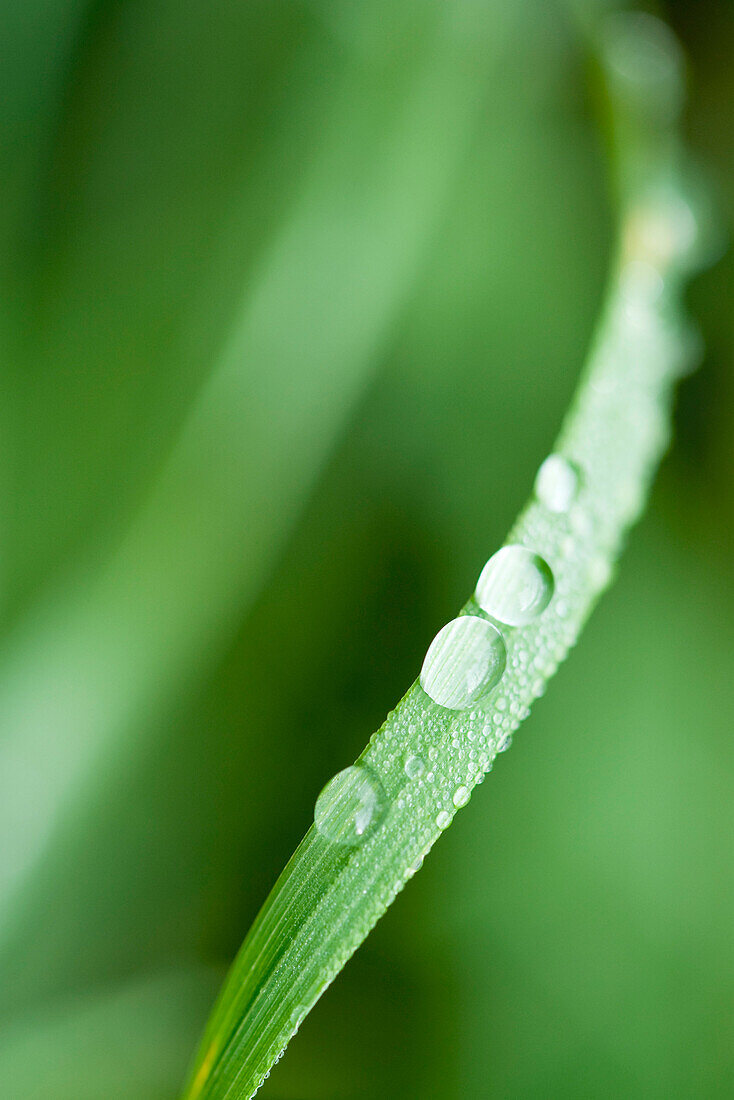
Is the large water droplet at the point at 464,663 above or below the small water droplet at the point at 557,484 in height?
below

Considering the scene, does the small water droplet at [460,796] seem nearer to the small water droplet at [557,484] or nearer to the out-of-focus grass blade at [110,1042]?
the small water droplet at [557,484]

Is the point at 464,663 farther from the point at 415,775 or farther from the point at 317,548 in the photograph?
the point at 317,548

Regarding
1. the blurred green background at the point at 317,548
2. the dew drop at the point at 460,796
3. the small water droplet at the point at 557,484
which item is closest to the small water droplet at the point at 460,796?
the dew drop at the point at 460,796

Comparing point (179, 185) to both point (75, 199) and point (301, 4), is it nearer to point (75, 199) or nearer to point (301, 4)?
point (75, 199)

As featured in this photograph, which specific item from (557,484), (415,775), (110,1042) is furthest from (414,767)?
(110,1042)

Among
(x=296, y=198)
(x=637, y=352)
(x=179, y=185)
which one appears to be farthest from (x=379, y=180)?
(x=637, y=352)

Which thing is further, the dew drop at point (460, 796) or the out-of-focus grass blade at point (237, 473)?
the out-of-focus grass blade at point (237, 473)

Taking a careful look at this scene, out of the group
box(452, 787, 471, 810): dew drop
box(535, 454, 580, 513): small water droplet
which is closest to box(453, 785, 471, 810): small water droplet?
box(452, 787, 471, 810): dew drop

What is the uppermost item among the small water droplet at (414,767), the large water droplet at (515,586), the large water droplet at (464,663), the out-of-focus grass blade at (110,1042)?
the large water droplet at (515,586)
